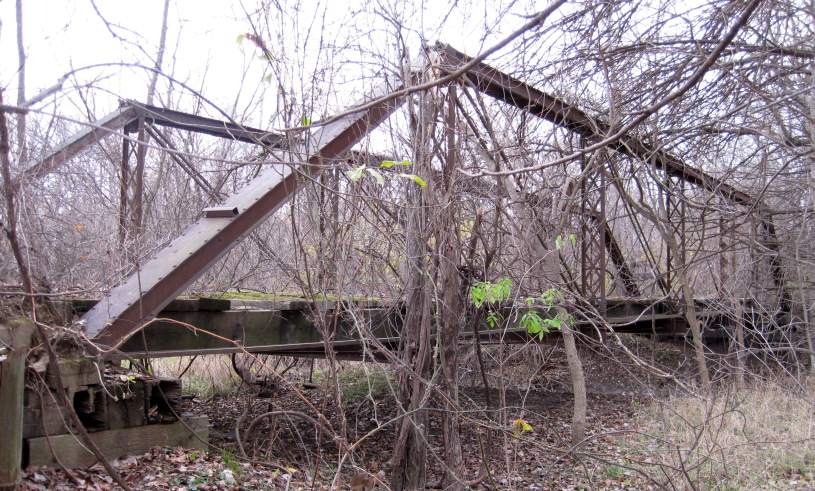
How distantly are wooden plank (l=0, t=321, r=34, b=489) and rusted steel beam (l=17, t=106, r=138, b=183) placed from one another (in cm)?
198

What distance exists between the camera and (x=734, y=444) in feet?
21.4

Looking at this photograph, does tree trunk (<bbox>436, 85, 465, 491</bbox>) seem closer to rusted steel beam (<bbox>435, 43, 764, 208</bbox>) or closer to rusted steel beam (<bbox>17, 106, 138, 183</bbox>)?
rusted steel beam (<bbox>435, 43, 764, 208</bbox>)

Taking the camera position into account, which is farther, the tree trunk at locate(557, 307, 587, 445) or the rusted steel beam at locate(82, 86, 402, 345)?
the tree trunk at locate(557, 307, 587, 445)

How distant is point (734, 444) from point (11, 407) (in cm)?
609

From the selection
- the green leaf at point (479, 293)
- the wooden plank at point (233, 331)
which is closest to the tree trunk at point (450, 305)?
the green leaf at point (479, 293)

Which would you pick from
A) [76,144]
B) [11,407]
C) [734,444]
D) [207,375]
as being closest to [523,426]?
[734,444]

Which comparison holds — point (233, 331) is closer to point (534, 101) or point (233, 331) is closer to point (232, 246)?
point (232, 246)

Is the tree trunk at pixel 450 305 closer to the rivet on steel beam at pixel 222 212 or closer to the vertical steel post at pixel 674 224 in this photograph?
the rivet on steel beam at pixel 222 212

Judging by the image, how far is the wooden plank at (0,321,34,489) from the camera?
390cm

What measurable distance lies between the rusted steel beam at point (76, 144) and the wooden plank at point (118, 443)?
7.26 feet

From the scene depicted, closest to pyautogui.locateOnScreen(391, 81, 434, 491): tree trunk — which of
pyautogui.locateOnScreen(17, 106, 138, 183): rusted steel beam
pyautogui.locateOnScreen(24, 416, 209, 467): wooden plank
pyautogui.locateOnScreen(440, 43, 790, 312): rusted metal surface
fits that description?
pyautogui.locateOnScreen(440, 43, 790, 312): rusted metal surface

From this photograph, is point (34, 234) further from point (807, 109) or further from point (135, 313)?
point (807, 109)

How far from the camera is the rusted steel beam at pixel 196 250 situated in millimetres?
4660

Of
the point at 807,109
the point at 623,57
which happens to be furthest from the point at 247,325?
the point at 807,109
